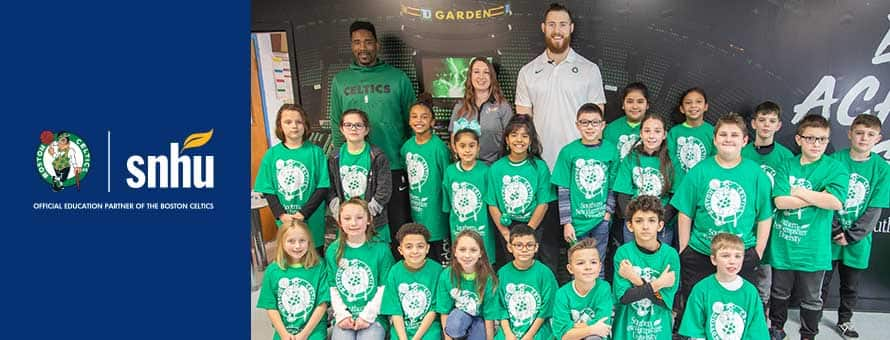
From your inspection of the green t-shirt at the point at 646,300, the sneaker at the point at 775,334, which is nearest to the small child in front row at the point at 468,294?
the green t-shirt at the point at 646,300

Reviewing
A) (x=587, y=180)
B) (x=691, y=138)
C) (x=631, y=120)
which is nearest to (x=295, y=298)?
(x=587, y=180)

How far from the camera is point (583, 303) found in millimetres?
3391

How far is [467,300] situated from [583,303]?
20.9 inches

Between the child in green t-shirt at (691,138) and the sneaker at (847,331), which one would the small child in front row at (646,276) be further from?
the sneaker at (847,331)

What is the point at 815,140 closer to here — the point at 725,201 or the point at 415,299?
the point at 725,201

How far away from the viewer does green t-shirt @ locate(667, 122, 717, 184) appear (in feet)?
13.3

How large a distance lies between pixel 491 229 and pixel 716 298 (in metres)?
1.20

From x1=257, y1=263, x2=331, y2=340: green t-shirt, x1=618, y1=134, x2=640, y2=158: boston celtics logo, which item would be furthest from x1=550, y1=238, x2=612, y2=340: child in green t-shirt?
x1=257, y1=263, x2=331, y2=340: green t-shirt

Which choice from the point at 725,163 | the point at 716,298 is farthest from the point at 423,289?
the point at 725,163

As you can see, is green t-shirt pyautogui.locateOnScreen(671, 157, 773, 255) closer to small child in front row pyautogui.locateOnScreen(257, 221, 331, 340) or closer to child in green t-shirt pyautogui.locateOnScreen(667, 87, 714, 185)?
child in green t-shirt pyautogui.locateOnScreen(667, 87, 714, 185)

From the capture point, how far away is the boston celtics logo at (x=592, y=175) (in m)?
3.86

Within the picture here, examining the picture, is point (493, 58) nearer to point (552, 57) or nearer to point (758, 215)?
point (552, 57)

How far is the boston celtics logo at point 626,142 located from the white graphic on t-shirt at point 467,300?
1163 millimetres

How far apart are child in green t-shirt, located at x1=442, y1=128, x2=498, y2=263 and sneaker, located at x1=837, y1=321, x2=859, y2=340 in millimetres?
2000
